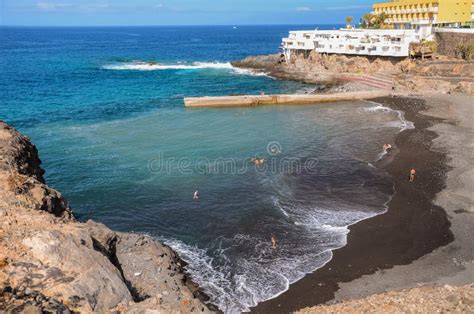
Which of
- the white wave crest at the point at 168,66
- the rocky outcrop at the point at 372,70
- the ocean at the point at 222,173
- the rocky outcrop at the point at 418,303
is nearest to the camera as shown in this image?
the rocky outcrop at the point at 418,303

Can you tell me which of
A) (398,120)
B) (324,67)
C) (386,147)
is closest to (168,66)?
(324,67)

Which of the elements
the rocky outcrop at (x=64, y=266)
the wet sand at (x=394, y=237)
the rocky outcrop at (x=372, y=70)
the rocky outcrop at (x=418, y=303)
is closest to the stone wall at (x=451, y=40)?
the rocky outcrop at (x=372, y=70)

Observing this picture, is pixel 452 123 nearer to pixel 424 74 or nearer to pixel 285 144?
pixel 285 144

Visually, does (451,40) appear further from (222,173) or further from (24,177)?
(24,177)

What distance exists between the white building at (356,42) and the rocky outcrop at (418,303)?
6438 centimetres

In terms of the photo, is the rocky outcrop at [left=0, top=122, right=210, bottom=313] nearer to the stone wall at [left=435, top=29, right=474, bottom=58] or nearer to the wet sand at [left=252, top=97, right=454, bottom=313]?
the wet sand at [left=252, top=97, right=454, bottom=313]

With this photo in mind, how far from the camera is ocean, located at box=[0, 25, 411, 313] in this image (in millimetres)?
22344

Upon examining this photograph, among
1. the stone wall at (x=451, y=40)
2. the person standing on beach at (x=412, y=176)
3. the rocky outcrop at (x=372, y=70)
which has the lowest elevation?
the person standing on beach at (x=412, y=176)

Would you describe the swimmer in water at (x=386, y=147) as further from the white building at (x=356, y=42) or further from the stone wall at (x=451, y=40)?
the white building at (x=356, y=42)

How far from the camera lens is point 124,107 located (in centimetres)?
5703

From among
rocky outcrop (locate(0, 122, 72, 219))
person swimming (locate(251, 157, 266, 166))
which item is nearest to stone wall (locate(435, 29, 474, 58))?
person swimming (locate(251, 157, 266, 166))

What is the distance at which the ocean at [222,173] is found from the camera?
2234 cm

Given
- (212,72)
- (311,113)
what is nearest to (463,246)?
(311,113)

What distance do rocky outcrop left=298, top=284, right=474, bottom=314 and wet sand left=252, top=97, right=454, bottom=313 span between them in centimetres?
311
